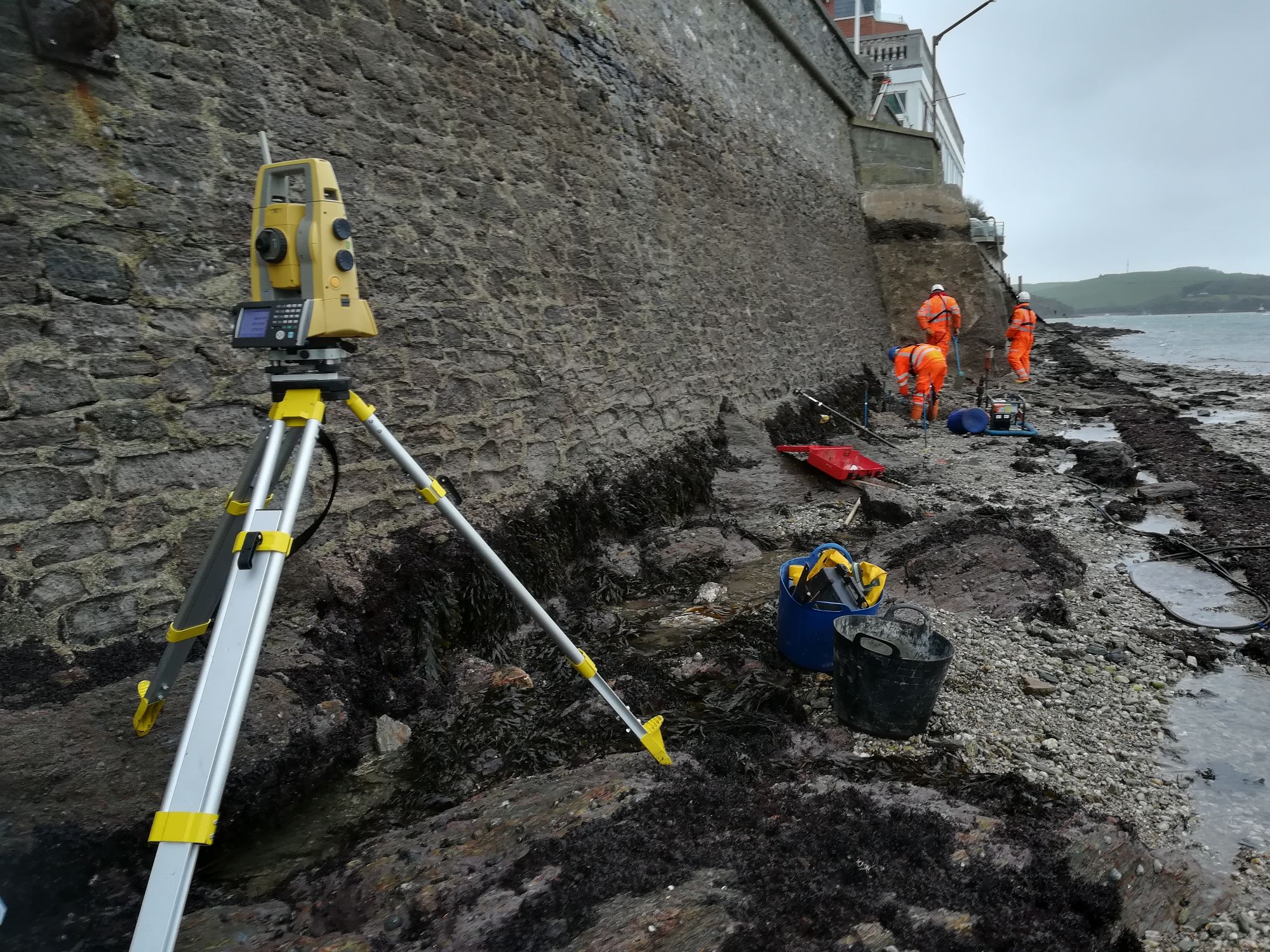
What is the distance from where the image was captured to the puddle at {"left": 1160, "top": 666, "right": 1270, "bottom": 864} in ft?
9.00

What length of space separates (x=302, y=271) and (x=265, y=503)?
2.15 ft

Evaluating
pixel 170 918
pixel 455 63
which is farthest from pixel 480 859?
pixel 455 63

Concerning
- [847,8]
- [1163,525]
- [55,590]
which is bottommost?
[1163,525]

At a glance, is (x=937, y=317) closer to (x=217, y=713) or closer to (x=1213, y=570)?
(x=1213, y=570)

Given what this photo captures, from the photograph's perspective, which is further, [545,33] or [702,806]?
[545,33]

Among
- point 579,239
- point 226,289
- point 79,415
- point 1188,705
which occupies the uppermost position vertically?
point 579,239

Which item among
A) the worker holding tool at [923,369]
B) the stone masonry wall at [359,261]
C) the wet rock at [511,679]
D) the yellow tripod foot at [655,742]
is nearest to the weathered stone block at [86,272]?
the stone masonry wall at [359,261]

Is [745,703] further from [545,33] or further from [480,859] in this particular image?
[545,33]

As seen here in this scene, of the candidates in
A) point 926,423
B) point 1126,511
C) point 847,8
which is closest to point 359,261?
point 1126,511

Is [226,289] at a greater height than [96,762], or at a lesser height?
greater

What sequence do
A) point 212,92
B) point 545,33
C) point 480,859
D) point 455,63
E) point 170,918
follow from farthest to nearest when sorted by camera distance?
point 545,33
point 455,63
point 212,92
point 480,859
point 170,918

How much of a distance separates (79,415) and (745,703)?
10.1 feet

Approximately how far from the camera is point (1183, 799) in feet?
9.55

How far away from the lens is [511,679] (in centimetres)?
380
